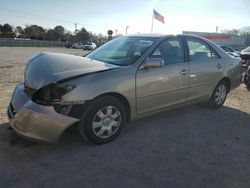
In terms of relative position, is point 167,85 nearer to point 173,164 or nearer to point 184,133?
point 184,133

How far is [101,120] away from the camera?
3584 millimetres

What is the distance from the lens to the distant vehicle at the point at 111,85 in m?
3.19

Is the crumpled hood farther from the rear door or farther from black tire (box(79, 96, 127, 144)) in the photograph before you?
the rear door

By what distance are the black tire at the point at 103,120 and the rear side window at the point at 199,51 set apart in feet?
6.19

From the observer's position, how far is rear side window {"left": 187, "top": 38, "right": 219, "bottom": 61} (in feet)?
15.7

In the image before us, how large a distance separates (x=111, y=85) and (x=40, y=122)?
1.03 m

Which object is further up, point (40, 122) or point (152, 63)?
point (152, 63)

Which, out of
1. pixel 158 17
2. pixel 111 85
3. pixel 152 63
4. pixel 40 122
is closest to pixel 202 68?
pixel 152 63

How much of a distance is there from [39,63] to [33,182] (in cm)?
170

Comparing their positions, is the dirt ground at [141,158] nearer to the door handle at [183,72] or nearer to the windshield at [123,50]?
the door handle at [183,72]

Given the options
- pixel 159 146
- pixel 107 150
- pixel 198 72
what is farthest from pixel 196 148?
pixel 198 72

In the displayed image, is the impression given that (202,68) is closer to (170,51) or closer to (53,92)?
(170,51)

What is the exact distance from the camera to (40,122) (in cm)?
312

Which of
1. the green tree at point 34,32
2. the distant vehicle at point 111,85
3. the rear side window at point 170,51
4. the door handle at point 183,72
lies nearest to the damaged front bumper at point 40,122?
the distant vehicle at point 111,85
